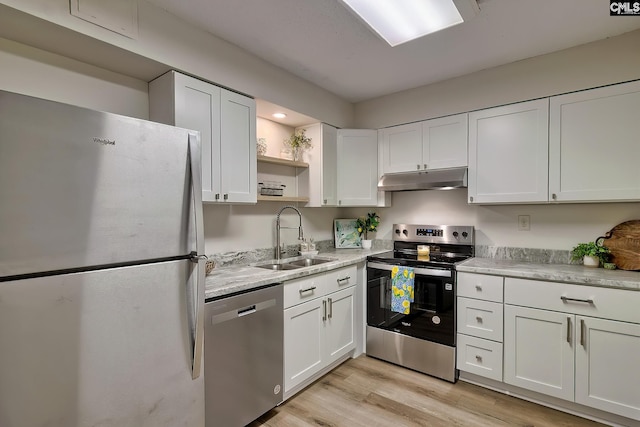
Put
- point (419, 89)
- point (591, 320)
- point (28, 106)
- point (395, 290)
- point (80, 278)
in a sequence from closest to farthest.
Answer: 1. point (28, 106)
2. point (80, 278)
3. point (591, 320)
4. point (395, 290)
5. point (419, 89)

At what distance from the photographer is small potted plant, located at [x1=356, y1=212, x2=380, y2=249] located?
135 inches

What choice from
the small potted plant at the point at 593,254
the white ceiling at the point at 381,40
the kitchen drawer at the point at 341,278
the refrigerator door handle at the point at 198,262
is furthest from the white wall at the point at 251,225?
the small potted plant at the point at 593,254

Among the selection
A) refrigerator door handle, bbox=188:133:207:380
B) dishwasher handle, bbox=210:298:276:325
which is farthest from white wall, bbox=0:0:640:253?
refrigerator door handle, bbox=188:133:207:380

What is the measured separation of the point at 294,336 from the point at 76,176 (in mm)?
1632

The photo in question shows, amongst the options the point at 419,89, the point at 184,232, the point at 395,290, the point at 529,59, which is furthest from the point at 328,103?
the point at 184,232

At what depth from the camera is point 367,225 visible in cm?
348

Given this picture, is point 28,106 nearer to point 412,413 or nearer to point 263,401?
point 263,401

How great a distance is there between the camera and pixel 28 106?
107 cm

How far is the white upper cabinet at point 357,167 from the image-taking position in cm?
326

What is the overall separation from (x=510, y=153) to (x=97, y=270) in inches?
111

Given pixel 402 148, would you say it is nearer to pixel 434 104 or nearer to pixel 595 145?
pixel 434 104

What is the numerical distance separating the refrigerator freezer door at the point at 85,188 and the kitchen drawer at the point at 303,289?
895mm

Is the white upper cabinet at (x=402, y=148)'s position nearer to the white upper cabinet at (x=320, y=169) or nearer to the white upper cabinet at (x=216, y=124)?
the white upper cabinet at (x=320, y=169)

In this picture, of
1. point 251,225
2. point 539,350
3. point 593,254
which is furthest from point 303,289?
point 593,254
